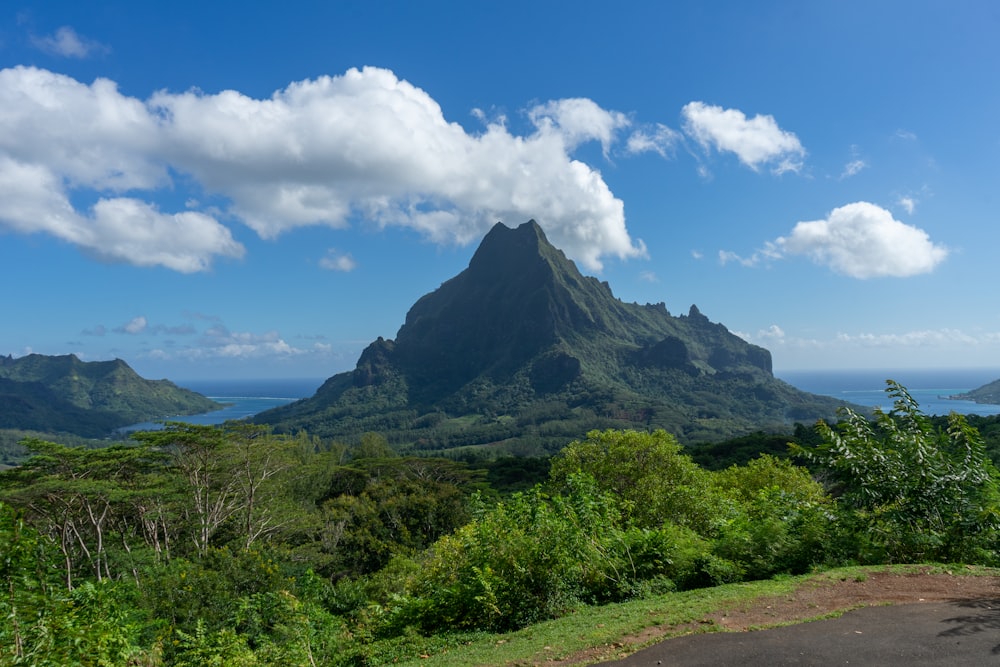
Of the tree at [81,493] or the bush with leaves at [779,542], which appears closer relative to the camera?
the bush with leaves at [779,542]

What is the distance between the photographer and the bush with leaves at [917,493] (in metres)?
10.2

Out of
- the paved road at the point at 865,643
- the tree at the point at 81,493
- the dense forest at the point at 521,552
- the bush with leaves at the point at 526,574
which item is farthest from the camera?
the tree at the point at 81,493

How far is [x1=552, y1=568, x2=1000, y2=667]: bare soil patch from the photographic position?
7.58 meters

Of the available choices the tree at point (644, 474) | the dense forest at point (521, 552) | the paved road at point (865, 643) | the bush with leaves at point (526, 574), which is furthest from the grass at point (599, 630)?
the tree at point (644, 474)

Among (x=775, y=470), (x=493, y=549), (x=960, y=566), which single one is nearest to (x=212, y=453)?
(x=493, y=549)

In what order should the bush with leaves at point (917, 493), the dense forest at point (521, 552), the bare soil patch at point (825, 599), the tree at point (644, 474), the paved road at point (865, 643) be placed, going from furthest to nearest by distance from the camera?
the tree at point (644, 474), the bush with leaves at point (917, 493), the bare soil patch at point (825, 599), the dense forest at point (521, 552), the paved road at point (865, 643)

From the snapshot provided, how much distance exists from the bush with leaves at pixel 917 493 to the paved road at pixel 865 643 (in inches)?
115

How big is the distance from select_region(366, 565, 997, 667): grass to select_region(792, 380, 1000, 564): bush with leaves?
39.0 inches

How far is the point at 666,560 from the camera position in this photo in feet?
36.1

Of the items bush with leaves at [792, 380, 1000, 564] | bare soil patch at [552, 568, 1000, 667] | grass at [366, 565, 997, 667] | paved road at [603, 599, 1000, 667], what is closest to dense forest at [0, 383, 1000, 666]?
bush with leaves at [792, 380, 1000, 564]

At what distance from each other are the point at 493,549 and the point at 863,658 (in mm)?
6375

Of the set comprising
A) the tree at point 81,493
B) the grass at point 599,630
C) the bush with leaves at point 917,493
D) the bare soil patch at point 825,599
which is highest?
the bush with leaves at point 917,493

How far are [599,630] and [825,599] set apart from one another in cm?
388

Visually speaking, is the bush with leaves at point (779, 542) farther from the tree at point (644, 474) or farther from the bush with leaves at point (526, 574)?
the tree at point (644, 474)
